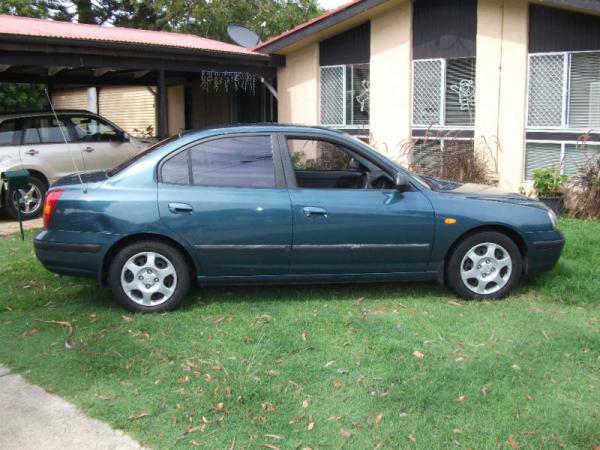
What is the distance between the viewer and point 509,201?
19.2 ft

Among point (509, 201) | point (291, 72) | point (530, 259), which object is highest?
point (291, 72)

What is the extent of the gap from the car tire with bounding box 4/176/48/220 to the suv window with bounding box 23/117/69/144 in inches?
26.1

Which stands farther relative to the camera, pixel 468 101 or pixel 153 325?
pixel 468 101

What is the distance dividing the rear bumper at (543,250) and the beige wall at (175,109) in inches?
524

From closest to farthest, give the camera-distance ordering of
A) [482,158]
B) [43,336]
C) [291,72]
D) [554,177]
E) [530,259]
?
[43,336] → [530,259] → [554,177] → [482,158] → [291,72]

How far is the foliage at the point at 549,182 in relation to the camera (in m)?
9.73

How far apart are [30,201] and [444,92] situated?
7.01m

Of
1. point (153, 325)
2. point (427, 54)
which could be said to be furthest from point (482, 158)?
point (153, 325)

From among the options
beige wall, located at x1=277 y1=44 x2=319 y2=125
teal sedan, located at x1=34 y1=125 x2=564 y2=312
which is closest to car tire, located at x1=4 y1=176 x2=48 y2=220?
teal sedan, located at x1=34 y1=125 x2=564 y2=312

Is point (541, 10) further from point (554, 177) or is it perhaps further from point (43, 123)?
point (43, 123)

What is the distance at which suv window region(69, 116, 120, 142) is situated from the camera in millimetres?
11406

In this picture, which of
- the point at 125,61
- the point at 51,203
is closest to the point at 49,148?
the point at 125,61

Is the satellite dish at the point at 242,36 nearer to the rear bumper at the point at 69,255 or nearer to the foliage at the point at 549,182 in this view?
the foliage at the point at 549,182

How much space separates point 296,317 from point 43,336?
196 cm
